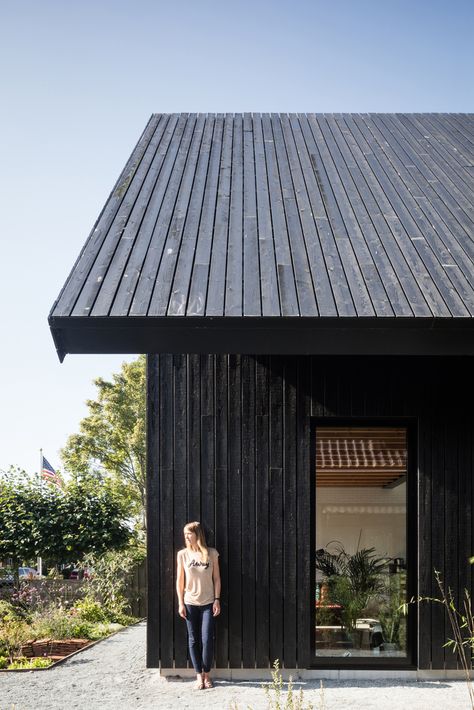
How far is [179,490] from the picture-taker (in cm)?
758

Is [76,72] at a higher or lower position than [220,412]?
higher

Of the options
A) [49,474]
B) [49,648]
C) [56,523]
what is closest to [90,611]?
[56,523]

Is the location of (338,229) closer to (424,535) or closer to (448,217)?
(448,217)

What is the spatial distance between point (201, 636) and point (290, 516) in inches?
48.2

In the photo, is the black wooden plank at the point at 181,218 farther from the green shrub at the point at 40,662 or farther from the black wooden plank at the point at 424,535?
the green shrub at the point at 40,662

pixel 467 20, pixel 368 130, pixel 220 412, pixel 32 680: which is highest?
pixel 467 20

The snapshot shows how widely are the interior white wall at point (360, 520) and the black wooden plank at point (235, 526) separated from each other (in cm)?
69

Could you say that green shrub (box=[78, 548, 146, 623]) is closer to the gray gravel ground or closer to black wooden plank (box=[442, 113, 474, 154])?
the gray gravel ground

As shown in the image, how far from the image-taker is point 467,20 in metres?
11.9

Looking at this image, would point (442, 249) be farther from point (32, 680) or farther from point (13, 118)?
point (13, 118)

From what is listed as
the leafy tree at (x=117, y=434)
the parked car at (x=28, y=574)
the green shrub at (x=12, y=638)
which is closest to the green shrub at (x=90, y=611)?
the green shrub at (x=12, y=638)

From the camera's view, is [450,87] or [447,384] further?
[450,87]

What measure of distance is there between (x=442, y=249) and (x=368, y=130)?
4.22 m

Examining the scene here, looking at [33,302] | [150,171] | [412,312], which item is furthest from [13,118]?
[33,302]
